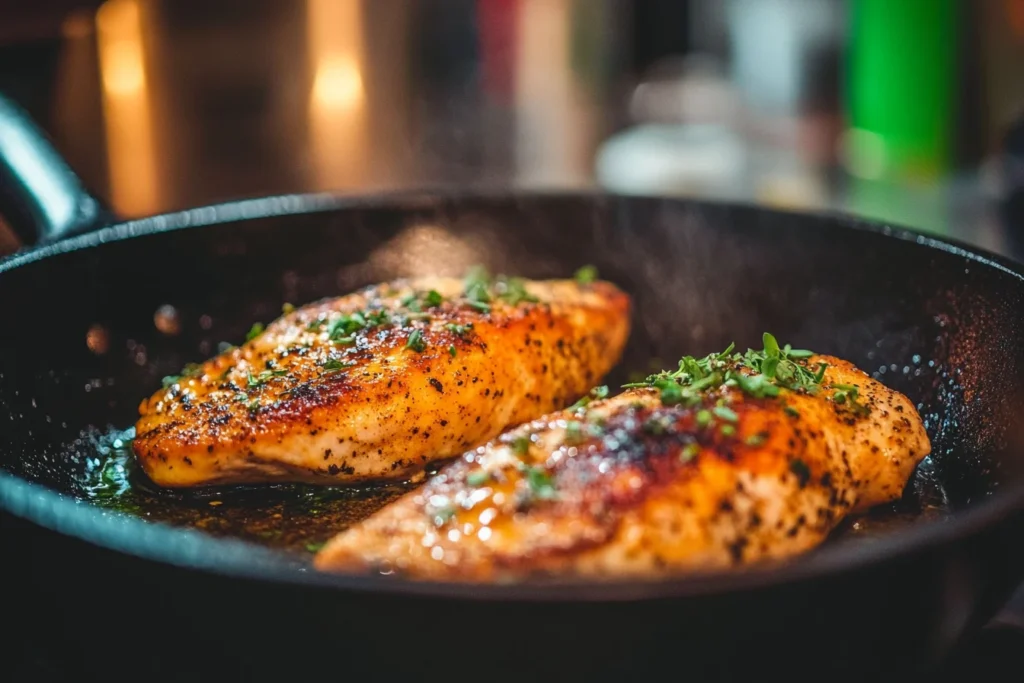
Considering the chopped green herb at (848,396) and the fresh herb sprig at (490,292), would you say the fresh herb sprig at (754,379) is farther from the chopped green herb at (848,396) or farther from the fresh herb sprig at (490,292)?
the fresh herb sprig at (490,292)

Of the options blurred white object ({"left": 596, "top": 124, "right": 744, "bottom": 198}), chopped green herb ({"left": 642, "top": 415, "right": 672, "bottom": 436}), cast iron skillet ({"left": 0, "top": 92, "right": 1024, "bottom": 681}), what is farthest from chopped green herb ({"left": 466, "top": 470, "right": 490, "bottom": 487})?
blurred white object ({"left": 596, "top": 124, "right": 744, "bottom": 198})

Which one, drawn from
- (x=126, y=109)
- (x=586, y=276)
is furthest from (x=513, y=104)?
(x=586, y=276)

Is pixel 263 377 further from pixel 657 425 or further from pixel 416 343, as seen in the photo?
pixel 657 425

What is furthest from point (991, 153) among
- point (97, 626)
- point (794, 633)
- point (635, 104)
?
point (97, 626)

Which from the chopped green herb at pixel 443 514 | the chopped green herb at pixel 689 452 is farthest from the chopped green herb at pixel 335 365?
the chopped green herb at pixel 689 452

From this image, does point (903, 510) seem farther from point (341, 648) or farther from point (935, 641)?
point (341, 648)
